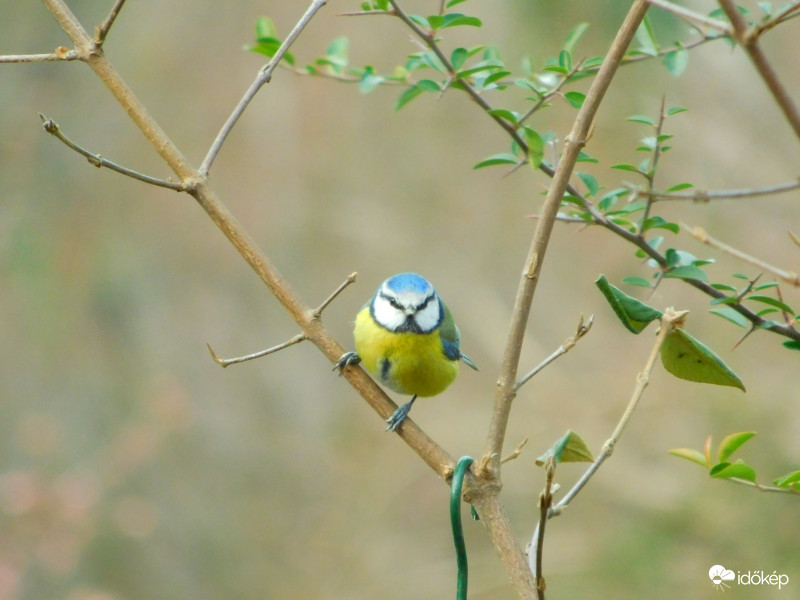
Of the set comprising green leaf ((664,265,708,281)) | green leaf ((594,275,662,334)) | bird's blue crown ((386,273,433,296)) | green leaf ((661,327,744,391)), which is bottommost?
bird's blue crown ((386,273,433,296))

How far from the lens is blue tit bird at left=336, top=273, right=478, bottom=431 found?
2334 mm

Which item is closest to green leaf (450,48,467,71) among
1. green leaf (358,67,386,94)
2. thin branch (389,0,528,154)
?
thin branch (389,0,528,154)

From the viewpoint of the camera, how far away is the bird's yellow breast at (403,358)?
2332 mm

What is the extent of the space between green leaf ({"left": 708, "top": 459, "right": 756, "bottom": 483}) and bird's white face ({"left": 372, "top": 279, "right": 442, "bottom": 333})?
1.28 meters

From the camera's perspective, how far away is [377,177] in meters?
5.47

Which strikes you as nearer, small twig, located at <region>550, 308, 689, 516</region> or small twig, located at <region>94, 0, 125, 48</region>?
small twig, located at <region>550, 308, 689, 516</region>

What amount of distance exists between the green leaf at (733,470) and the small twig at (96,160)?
35.1 inches

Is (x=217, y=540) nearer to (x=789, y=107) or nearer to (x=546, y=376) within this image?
(x=546, y=376)

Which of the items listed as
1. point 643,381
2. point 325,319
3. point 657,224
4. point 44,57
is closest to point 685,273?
point 657,224

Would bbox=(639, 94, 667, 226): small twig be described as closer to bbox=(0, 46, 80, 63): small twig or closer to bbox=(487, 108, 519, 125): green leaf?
bbox=(487, 108, 519, 125): green leaf

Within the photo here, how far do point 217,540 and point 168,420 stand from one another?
1.03 m

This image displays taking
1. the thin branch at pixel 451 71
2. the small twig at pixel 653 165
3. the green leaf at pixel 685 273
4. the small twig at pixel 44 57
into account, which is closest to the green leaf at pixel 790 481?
the green leaf at pixel 685 273

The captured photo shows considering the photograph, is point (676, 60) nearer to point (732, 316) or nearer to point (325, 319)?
point (732, 316)

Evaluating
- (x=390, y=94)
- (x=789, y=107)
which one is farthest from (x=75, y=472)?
(x=789, y=107)
